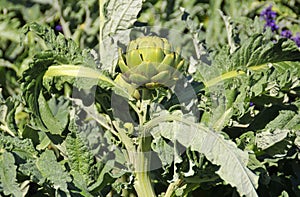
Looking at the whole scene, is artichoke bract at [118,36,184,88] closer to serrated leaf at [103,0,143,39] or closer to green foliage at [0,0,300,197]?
green foliage at [0,0,300,197]

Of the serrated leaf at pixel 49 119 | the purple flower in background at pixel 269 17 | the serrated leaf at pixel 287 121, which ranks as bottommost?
the purple flower in background at pixel 269 17

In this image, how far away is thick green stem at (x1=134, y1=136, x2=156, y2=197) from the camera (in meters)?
0.84

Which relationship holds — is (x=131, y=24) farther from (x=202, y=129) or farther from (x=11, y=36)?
(x=11, y=36)

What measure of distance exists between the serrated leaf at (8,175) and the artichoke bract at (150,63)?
19 centimetres

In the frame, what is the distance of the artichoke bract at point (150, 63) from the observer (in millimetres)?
776

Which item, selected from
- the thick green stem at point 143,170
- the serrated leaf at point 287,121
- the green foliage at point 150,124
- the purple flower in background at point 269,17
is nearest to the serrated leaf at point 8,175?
the green foliage at point 150,124

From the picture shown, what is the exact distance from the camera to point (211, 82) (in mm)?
876

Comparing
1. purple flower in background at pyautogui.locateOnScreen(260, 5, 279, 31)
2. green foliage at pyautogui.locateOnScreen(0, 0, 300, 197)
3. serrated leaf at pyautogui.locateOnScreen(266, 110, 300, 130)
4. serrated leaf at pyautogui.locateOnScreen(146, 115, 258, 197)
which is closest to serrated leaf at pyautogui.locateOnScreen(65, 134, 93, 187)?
green foliage at pyautogui.locateOnScreen(0, 0, 300, 197)

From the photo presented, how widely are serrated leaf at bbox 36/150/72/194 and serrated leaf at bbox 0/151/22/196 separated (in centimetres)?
4

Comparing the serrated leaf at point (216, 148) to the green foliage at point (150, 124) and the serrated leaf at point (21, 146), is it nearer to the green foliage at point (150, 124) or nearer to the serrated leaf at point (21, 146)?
the green foliage at point (150, 124)

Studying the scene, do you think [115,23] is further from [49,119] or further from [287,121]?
[287,121]

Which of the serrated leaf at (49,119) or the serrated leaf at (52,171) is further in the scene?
the serrated leaf at (49,119)

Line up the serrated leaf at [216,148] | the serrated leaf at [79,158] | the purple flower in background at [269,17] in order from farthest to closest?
the purple flower in background at [269,17]
the serrated leaf at [79,158]
the serrated leaf at [216,148]

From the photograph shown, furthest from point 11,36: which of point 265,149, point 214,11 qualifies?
point 265,149
